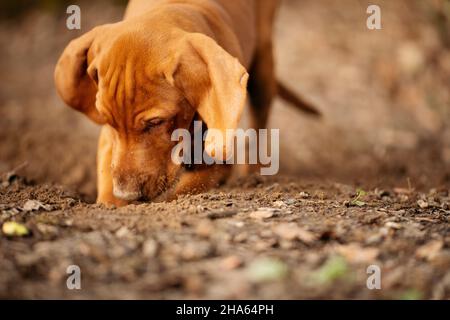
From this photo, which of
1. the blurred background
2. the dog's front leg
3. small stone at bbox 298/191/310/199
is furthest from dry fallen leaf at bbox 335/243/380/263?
the blurred background

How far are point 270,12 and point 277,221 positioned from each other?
2.72 m

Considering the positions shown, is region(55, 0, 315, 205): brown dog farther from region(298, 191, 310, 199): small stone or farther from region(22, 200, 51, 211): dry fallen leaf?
region(298, 191, 310, 199): small stone

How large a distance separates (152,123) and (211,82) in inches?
15.0

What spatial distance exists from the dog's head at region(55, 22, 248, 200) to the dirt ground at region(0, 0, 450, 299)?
23 cm

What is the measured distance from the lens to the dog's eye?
3.37 metres

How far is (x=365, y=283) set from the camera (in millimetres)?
2562

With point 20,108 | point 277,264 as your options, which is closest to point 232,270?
point 277,264

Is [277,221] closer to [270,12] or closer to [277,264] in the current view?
[277,264]

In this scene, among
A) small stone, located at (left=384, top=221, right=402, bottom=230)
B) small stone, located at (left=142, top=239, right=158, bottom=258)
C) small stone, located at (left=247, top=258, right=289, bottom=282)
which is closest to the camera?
small stone, located at (left=247, top=258, right=289, bottom=282)

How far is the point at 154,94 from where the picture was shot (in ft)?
11.0

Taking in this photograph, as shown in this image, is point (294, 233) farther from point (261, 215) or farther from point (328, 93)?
point (328, 93)

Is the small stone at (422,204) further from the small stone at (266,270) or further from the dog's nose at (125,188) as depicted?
the dog's nose at (125,188)

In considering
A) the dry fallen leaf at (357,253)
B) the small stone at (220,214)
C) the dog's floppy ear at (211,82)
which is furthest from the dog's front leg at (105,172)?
the dry fallen leaf at (357,253)

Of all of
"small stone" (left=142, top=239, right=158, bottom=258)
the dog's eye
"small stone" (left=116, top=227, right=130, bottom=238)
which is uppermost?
the dog's eye
